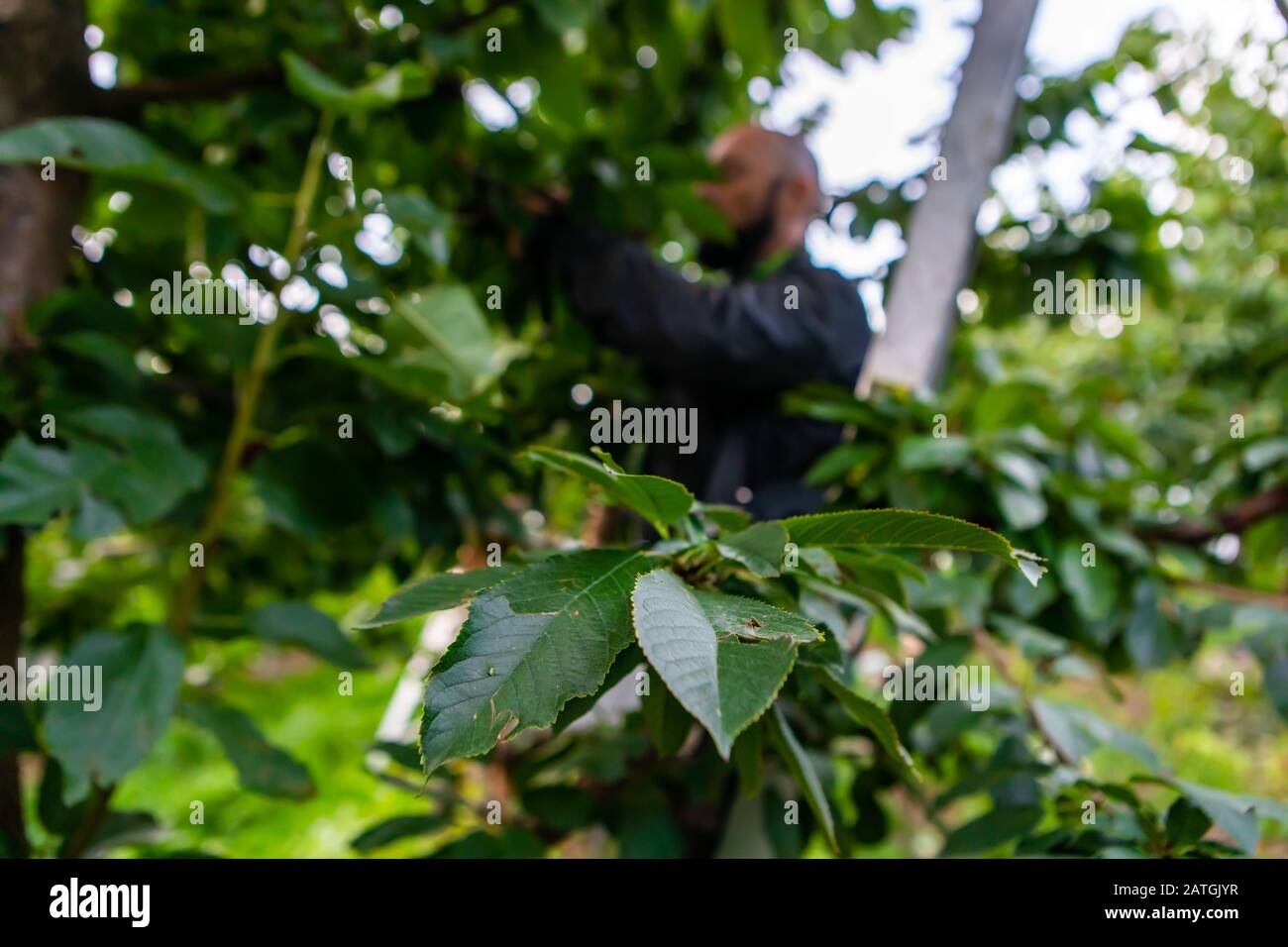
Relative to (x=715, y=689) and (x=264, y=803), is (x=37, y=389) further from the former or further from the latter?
(x=264, y=803)

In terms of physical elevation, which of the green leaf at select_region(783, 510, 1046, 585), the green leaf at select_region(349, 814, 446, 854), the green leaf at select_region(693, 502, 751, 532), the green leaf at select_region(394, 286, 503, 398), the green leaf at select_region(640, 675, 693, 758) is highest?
the green leaf at select_region(394, 286, 503, 398)

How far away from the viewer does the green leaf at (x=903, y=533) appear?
1.38 feet

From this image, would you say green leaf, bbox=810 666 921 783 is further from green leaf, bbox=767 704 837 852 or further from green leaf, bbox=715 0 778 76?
green leaf, bbox=715 0 778 76

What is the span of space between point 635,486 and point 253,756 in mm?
579

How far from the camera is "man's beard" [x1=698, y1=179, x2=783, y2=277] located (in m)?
1.22

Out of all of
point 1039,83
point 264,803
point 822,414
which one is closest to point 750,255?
point 822,414

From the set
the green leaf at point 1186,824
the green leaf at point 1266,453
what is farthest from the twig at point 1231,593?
the green leaf at point 1186,824

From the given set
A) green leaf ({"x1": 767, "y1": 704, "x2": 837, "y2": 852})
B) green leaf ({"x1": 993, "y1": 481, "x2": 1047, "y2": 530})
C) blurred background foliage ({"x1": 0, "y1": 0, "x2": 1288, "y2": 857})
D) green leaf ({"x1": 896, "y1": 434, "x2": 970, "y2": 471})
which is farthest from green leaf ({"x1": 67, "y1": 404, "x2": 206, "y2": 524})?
green leaf ({"x1": 993, "y1": 481, "x2": 1047, "y2": 530})

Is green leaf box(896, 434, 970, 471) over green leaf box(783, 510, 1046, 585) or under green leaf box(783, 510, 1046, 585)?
over

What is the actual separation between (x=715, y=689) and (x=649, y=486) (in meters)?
0.14

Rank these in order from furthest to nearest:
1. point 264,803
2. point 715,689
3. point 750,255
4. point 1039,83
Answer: point 264,803
point 1039,83
point 750,255
point 715,689
